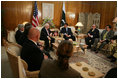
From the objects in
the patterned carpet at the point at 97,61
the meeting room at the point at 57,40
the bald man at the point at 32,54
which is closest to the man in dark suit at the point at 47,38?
the meeting room at the point at 57,40

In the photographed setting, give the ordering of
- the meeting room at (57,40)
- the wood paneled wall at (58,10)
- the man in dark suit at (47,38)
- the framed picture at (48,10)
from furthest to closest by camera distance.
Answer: the framed picture at (48,10) → the wood paneled wall at (58,10) → the man in dark suit at (47,38) → the meeting room at (57,40)

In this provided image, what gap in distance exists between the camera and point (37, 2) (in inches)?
238

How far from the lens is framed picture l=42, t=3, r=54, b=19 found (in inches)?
243

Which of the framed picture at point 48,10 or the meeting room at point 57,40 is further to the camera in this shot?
the framed picture at point 48,10

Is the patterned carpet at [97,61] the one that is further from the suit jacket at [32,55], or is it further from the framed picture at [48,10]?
the framed picture at [48,10]

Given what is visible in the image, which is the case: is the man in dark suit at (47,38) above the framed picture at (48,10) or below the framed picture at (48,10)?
below

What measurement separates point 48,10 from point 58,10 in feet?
2.05

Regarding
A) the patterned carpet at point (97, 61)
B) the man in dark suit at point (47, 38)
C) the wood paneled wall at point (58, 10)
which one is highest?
the wood paneled wall at point (58, 10)

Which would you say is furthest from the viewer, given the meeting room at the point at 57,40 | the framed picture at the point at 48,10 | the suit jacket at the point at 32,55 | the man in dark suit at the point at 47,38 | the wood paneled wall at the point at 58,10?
the framed picture at the point at 48,10

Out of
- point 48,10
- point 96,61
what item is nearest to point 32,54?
point 96,61

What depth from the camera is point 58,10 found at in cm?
657

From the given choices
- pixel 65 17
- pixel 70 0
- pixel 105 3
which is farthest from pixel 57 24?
pixel 105 3

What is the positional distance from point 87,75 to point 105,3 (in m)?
5.49

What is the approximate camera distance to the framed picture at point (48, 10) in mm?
6168
